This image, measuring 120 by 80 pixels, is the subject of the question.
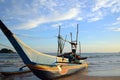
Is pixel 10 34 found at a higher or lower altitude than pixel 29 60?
higher

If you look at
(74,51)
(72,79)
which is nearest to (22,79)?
(72,79)

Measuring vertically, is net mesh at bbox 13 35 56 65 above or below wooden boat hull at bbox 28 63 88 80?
above

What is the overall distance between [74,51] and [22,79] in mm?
11745

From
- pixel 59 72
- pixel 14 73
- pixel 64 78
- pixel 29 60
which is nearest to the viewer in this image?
pixel 29 60

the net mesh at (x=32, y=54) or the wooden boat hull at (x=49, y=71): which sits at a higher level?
the net mesh at (x=32, y=54)

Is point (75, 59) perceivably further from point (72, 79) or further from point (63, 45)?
point (63, 45)

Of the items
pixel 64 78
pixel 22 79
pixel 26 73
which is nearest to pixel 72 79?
pixel 64 78

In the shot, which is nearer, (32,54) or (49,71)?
(32,54)

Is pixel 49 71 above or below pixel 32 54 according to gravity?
below

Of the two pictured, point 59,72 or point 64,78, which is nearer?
point 59,72

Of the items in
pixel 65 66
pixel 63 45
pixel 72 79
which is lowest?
pixel 72 79

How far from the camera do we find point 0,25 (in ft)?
60.0

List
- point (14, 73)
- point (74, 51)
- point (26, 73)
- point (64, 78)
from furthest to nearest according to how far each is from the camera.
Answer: point (74, 51) < point (26, 73) < point (14, 73) < point (64, 78)

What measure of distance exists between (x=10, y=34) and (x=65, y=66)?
7.25 m
